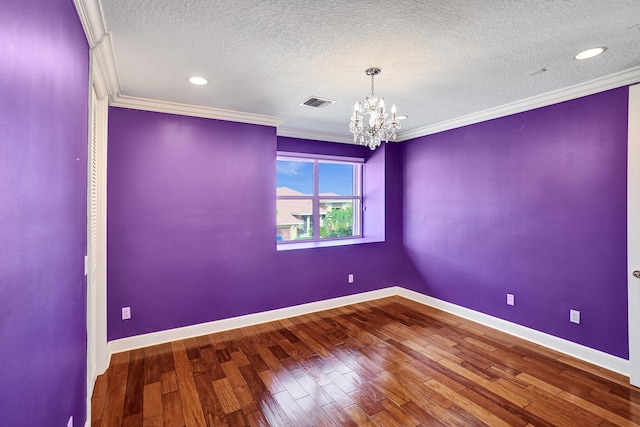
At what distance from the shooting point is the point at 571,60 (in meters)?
2.24

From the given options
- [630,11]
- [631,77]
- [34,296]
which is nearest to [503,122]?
[631,77]

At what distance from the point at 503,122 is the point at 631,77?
1053 millimetres

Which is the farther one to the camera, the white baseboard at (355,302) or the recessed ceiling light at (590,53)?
the white baseboard at (355,302)

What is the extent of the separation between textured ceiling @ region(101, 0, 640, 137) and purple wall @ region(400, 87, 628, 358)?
1.50ft

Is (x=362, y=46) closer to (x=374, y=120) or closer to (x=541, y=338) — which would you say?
(x=374, y=120)

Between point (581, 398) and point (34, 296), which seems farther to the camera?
point (581, 398)

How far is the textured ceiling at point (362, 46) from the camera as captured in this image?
164 cm

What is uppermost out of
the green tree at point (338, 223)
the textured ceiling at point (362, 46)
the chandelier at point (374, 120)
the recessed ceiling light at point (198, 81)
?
the recessed ceiling light at point (198, 81)

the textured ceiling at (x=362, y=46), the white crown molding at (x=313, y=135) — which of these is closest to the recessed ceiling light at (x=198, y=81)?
the textured ceiling at (x=362, y=46)

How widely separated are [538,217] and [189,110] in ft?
12.4

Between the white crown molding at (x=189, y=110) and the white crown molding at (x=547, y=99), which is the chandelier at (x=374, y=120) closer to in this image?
the white crown molding at (x=189, y=110)

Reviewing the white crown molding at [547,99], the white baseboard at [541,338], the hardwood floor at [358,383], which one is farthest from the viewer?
the white baseboard at [541,338]

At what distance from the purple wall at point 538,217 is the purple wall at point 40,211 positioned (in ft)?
12.4

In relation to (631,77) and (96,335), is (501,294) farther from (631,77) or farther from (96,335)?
(96,335)
